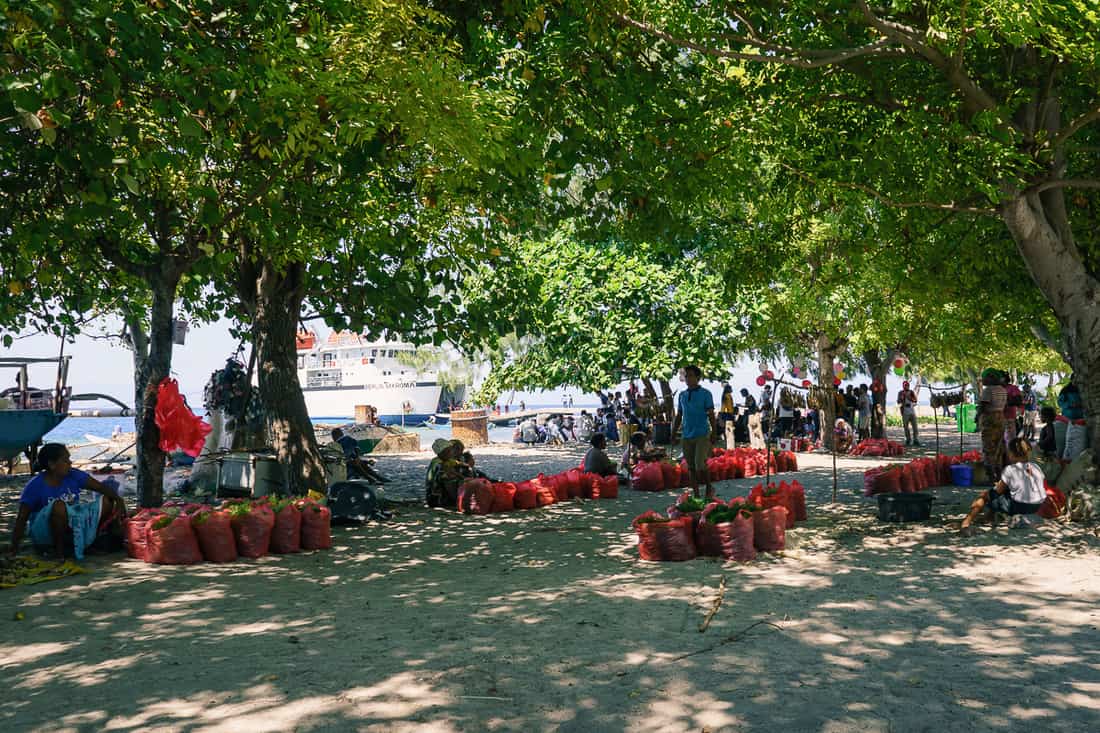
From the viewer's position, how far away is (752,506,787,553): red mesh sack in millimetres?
9328

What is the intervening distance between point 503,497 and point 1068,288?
8.17 metres

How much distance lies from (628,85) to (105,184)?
18.1 feet

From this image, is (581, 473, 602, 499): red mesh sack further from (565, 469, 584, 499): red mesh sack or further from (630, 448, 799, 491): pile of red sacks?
(630, 448, 799, 491): pile of red sacks

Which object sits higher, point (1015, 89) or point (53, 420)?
point (1015, 89)

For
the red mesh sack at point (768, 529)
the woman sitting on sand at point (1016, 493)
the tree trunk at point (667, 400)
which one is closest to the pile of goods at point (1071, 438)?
the woman sitting on sand at point (1016, 493)

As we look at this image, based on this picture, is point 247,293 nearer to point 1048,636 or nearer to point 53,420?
point 53,420

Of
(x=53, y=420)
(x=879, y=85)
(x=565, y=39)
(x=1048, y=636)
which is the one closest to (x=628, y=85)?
(x=565, y=39)

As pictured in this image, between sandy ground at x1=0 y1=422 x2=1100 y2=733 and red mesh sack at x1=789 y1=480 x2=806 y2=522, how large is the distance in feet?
4.46

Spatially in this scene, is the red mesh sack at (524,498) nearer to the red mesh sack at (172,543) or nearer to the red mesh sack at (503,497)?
the red mesh sack at (503,497)

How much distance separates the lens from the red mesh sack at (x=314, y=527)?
10.2 m

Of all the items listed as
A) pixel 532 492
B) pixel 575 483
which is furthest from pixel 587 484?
pixel 532 492

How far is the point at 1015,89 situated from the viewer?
10.9 meters

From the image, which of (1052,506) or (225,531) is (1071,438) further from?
(225,531)

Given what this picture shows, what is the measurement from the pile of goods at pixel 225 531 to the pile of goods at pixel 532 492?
3335 millimetres
